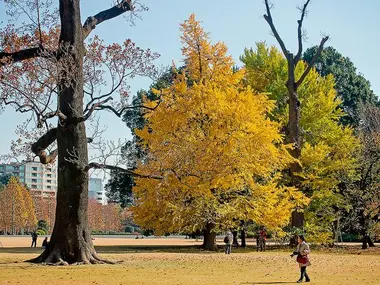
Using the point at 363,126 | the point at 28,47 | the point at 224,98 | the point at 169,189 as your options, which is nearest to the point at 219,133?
the point at 224,98

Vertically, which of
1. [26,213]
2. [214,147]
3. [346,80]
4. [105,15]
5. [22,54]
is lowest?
[26,213]

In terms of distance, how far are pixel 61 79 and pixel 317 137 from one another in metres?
21.2

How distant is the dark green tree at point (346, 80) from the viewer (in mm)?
55938

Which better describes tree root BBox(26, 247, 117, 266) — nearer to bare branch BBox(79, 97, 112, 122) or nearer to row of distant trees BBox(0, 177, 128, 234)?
bare branch BBox(79, 97, 112, 122)

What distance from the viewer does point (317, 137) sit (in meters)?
36.4

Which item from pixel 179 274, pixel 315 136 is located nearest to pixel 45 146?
pixel 179 274

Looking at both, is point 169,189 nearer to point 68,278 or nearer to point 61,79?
point 61,79

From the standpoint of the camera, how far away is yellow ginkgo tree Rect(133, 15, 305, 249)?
26906mm

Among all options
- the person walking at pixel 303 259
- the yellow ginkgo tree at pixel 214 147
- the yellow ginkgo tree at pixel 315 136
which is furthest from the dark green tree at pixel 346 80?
the person walking at pixel 303 259

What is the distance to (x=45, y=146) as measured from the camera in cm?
2117

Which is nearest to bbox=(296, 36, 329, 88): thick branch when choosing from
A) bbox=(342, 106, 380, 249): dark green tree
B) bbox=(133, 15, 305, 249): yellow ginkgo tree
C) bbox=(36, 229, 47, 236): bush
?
bbox=(133, 15, 305, 249): yellow ginkgo tree

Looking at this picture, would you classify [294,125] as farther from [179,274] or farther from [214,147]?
[179,274]

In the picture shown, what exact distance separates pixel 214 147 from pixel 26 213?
217ft

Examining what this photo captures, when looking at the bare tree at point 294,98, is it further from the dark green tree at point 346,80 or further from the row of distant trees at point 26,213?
the row of distant trees at point 26,213
